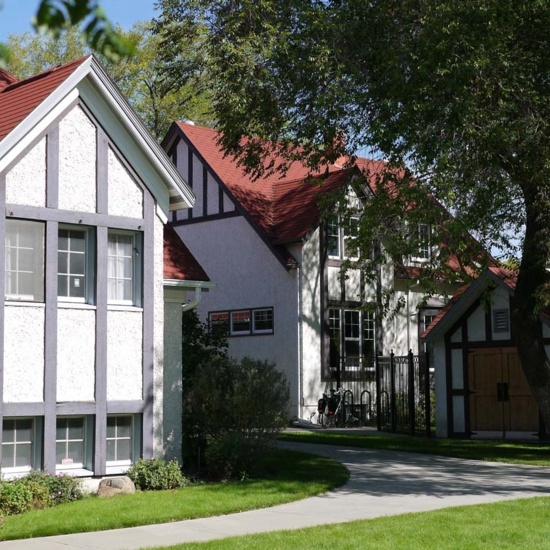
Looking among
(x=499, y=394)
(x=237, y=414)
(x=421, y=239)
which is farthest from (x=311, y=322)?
(x=237, y=414)

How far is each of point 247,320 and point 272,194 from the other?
14.7 feet

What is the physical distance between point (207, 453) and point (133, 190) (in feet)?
14.8

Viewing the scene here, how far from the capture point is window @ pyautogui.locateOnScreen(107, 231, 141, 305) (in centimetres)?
1591

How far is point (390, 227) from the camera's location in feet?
63.8

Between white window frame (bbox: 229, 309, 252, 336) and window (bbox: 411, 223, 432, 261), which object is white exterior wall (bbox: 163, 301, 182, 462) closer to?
window (bbox: 411, 223, 432, 261)

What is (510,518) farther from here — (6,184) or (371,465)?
(6,184)

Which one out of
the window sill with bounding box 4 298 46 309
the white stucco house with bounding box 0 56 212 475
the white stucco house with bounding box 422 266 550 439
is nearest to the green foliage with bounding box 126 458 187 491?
the white stucco house with bounding box 0 56 212 475

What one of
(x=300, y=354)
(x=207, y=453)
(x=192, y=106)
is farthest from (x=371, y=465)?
(x=192, y=106)

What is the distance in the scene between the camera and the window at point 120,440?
51.1ft

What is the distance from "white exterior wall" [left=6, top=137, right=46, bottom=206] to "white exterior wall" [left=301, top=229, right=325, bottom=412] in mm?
15399

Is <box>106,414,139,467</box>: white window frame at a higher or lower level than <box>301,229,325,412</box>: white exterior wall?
lower

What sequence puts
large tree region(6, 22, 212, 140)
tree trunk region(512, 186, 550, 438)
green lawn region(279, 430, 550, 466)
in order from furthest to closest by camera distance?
large tree region(6, 22, 212, 140), green lawn region(279, 430, 550, 466), tree trunk region(512, 186, 550, 438)

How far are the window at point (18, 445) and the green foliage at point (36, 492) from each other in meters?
0.46

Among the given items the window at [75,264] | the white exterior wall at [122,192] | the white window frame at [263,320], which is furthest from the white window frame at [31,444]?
the white window frame at [263,320]
